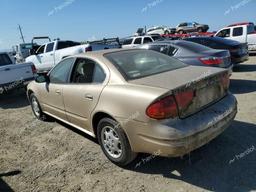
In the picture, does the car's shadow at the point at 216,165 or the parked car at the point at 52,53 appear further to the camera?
the parked car at the point at 52,53

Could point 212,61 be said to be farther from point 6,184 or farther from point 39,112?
point 6,184

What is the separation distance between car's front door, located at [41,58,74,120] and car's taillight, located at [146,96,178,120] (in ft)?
6.83

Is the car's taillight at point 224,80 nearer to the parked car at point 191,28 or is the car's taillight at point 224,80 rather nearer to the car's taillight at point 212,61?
the car's taillight at point 212,61

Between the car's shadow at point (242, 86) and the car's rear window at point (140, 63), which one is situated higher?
the car's rear window at point (140, 63)

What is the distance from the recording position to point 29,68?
8.67 meters

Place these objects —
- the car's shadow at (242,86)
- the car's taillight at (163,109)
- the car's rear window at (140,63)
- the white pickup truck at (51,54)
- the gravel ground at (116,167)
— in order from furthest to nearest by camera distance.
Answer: the white pickup truck at (51,54), the car's shadow at (242,86), the car's rear window at (140,63), the gravel ground at (116,167), the car's taillight at (163,109)

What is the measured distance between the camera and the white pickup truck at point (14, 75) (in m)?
8.09

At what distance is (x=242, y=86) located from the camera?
764 centimetres

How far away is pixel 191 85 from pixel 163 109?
519 mm

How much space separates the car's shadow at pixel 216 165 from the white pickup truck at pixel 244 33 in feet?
37.7

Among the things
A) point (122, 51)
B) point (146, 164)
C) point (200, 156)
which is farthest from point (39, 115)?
point (200, 156)

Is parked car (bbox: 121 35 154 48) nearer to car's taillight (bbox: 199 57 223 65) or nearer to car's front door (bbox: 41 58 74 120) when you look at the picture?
car's taillight (bbox: 199 57 223 65)

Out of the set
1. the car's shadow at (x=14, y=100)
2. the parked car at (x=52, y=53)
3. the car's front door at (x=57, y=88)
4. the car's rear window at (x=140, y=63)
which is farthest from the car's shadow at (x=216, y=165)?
the parked car at (x=52, y=53)

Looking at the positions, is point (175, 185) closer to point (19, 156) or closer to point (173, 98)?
point (173, 98)
